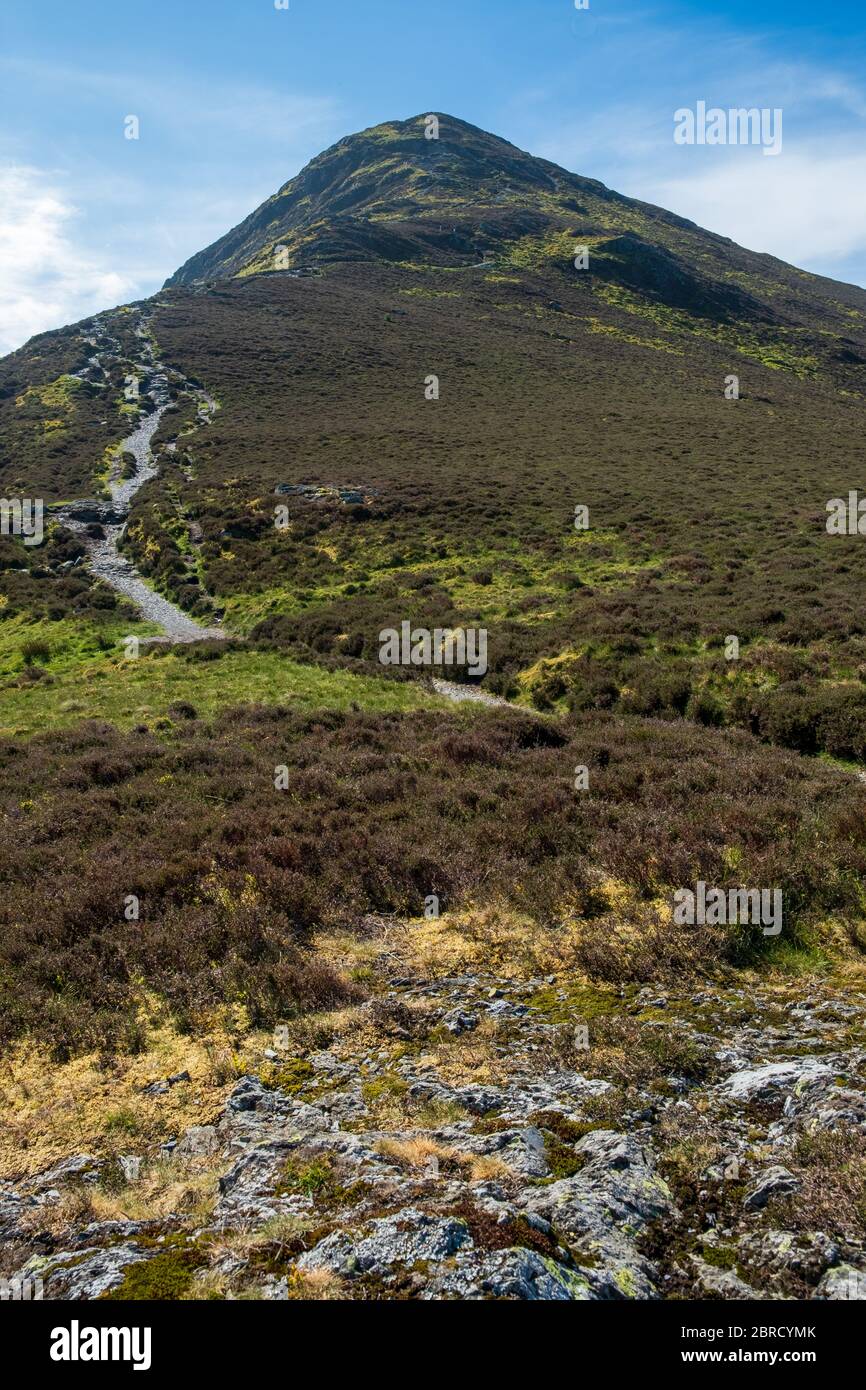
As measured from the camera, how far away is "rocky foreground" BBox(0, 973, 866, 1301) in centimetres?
395

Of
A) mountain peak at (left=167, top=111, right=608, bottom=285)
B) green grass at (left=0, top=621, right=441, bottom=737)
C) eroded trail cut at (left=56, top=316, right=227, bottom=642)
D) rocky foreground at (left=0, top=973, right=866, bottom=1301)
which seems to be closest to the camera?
rocky foreground at (left=0, top=973, right=866, bottom=1301)

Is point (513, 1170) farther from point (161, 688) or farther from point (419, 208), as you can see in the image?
point (419, 208)

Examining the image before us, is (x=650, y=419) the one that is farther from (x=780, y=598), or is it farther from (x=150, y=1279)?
(x=150, y=1279)

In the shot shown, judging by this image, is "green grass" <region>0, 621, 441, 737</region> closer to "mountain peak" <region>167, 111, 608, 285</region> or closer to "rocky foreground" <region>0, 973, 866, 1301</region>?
"rocky foreground" <region>0, 973, 866, 1301</region>

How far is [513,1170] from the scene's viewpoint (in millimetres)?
4746

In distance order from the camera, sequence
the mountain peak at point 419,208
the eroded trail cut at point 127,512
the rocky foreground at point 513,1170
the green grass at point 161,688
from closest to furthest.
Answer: the rocky foreground at point 513,1170
the green grass at point 161,688
the eroded trail cut at point 127,512
the mountain peak at point 419,208

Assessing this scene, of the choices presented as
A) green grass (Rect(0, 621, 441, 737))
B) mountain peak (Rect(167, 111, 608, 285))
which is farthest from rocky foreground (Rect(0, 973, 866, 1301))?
mountain peak (Rect(167, 111, 608, 285))

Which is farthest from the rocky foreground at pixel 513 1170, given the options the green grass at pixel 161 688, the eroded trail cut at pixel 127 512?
the eroded trail cut at pixel 127 512

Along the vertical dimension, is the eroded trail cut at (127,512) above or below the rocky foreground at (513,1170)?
above

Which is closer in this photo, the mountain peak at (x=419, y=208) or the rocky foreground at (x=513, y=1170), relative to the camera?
the rocky foreground at (x=513, y=1170)

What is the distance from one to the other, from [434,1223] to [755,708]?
14020mm

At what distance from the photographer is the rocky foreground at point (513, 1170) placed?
3949 millimetres

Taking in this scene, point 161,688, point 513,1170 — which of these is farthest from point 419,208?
point 513,1170

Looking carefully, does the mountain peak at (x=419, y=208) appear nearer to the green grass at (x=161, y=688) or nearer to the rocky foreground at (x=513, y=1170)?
the green grass at (x=161, y=688)
